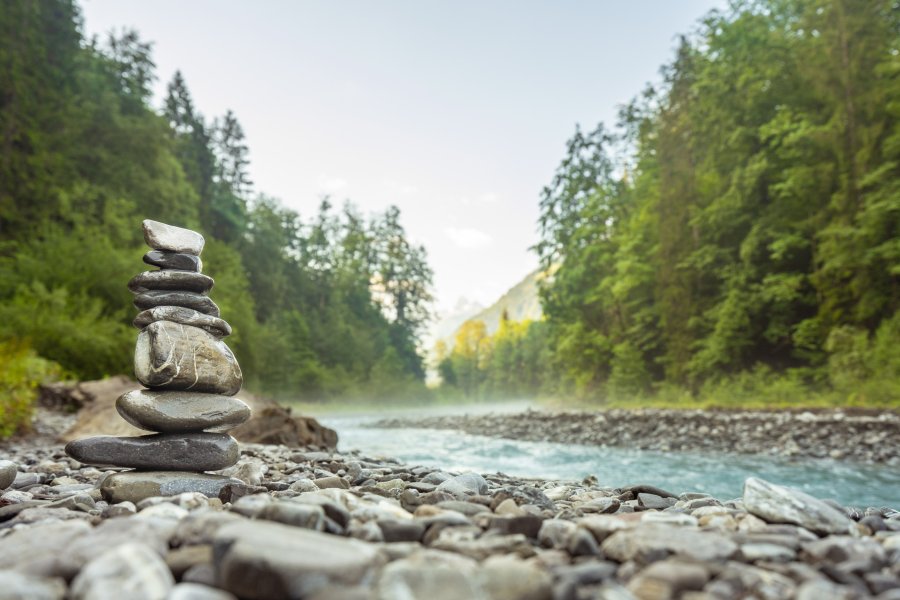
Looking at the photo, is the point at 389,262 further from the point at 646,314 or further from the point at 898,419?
the point at 898,419

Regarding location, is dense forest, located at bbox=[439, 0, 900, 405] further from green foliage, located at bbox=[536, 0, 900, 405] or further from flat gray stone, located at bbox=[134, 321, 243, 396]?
flat gray stone, located at bbox=[134, 321, 243, 396]

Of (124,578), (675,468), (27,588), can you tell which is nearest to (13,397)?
(27,588)

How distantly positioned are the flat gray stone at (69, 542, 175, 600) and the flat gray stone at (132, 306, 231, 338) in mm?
2062

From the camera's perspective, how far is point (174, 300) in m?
3.52

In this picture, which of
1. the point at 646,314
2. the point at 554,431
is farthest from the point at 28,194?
the point at 646,314

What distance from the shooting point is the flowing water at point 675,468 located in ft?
22.1

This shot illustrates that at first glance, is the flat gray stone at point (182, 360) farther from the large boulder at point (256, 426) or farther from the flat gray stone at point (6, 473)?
the large boulder at point (256, 426)

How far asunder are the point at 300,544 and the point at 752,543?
1.58 meters

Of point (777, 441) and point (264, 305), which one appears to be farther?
point (264, 305)

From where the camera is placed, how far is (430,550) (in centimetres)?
177

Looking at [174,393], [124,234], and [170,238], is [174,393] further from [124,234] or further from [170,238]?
[124,234]

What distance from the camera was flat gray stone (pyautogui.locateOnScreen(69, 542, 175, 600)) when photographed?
135 centimetres

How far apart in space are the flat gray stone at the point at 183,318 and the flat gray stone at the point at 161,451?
2.30 ft

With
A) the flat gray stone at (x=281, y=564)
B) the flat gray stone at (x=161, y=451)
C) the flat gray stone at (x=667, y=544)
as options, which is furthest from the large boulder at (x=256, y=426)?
the flat gray stone at (x=667, y=544)
